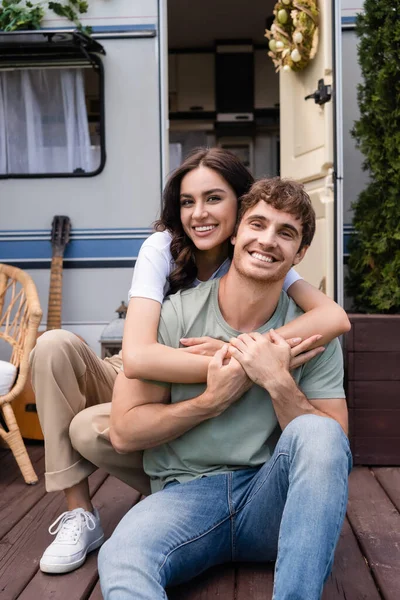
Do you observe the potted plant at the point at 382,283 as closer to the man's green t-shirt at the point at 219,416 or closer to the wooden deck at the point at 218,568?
the wooden deck at the point at 218,568

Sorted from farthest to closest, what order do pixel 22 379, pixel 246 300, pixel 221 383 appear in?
pixel 22 379 < pixel 246 300 < pixel 221 383

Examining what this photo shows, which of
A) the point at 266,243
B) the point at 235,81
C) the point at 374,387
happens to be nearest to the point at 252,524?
the point at 266,243

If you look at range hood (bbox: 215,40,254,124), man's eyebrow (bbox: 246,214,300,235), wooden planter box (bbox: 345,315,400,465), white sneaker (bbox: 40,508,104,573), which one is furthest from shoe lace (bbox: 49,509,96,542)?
range hood (bbox: 215,40,254,124)

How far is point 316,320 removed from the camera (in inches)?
71.9

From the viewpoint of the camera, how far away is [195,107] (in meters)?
7.99

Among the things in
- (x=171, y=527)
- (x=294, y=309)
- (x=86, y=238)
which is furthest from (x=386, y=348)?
(x=86, y=238)

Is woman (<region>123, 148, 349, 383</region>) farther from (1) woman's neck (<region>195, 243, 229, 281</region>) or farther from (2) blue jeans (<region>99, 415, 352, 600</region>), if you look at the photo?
(2) blue jeans (<region>99, 415, 352, 600</region>)

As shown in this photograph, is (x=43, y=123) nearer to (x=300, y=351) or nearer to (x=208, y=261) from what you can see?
(x=208, y=261)

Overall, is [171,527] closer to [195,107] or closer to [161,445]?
[161,445]

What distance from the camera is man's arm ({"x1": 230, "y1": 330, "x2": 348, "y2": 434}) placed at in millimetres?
1678

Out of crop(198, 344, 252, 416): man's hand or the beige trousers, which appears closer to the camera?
crop(198, 344, 252, 416): man's hand

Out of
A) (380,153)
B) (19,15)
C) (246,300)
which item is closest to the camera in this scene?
(246,300)

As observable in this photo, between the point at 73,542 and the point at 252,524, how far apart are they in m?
0.57

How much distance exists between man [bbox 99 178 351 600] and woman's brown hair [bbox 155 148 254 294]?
0.14 meters
